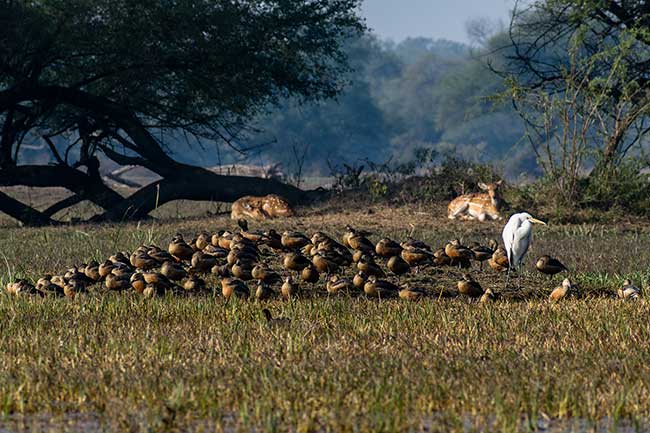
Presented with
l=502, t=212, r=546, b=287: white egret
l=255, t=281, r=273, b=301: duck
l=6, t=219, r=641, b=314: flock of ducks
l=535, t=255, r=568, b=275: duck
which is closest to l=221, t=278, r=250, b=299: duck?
l=6, t=219, r=641, b=314: flock of ducks

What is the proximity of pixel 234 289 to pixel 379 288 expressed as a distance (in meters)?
1.29

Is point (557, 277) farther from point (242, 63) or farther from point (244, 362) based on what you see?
point (242, 63)

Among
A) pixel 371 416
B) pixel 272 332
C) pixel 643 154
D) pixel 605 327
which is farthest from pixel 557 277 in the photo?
pixel 643 154

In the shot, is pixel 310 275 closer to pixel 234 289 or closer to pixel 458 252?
pixel 234 289

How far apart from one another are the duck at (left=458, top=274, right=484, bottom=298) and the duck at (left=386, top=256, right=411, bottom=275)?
0.74 metres

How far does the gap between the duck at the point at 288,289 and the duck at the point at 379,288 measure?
0.63 metres

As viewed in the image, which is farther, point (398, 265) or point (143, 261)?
point (143, 261)

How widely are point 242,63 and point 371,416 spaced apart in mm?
19629

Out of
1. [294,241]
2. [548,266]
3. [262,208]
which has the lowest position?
[548,266]

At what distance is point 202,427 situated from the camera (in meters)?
5.42

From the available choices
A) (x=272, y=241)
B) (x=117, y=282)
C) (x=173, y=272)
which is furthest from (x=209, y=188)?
(x=117, y=282)

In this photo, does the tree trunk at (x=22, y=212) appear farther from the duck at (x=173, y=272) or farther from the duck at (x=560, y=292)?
the duck at (x=560, y=292)

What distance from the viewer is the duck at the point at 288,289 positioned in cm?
1015

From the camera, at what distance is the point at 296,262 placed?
10711 millimetres
